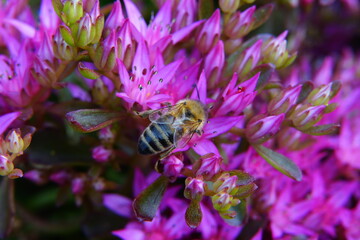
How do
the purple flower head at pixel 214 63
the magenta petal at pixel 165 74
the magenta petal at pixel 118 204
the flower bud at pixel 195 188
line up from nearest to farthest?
the flower bud at pixel 195 188, the magenta petal at pixel 165 74, the purple flower head at pixel 214 63, the magenta petal at pixel 118 204

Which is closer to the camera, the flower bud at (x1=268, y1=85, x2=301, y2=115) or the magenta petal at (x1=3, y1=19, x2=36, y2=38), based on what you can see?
the flower bud at (x1=268, y1=85, x2=301, y2=115)

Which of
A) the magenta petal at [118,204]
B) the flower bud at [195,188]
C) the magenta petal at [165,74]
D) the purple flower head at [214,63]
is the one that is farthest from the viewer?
the magenta petal at [118,204]

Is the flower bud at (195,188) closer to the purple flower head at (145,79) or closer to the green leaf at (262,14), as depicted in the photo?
the purple flower head at (145,79)

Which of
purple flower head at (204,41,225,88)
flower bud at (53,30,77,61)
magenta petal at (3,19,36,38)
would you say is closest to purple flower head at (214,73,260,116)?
purple flower head at (204,41,225,88)

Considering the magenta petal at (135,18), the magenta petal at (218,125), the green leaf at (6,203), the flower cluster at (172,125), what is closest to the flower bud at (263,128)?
the flower cluster at (172,125)

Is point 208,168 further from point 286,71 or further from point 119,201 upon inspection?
point 286,71

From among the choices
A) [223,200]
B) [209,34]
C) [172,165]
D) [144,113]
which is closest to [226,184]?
[223,200]

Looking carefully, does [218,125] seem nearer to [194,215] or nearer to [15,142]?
[194,215]

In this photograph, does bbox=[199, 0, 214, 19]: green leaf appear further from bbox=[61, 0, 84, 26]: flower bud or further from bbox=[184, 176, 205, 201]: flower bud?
bbox=[184, 176, 205, 201]: flower bud

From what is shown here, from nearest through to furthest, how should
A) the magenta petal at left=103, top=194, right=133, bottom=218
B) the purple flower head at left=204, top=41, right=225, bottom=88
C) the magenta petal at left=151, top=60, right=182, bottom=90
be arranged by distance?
the magenta petal at left=151, top=60, right=182, bottom=90 → the purple flower head at left=204, top=41, right=225, bottom=88 → the magenta petal at left=103, top=194, right=133, bottom=218
